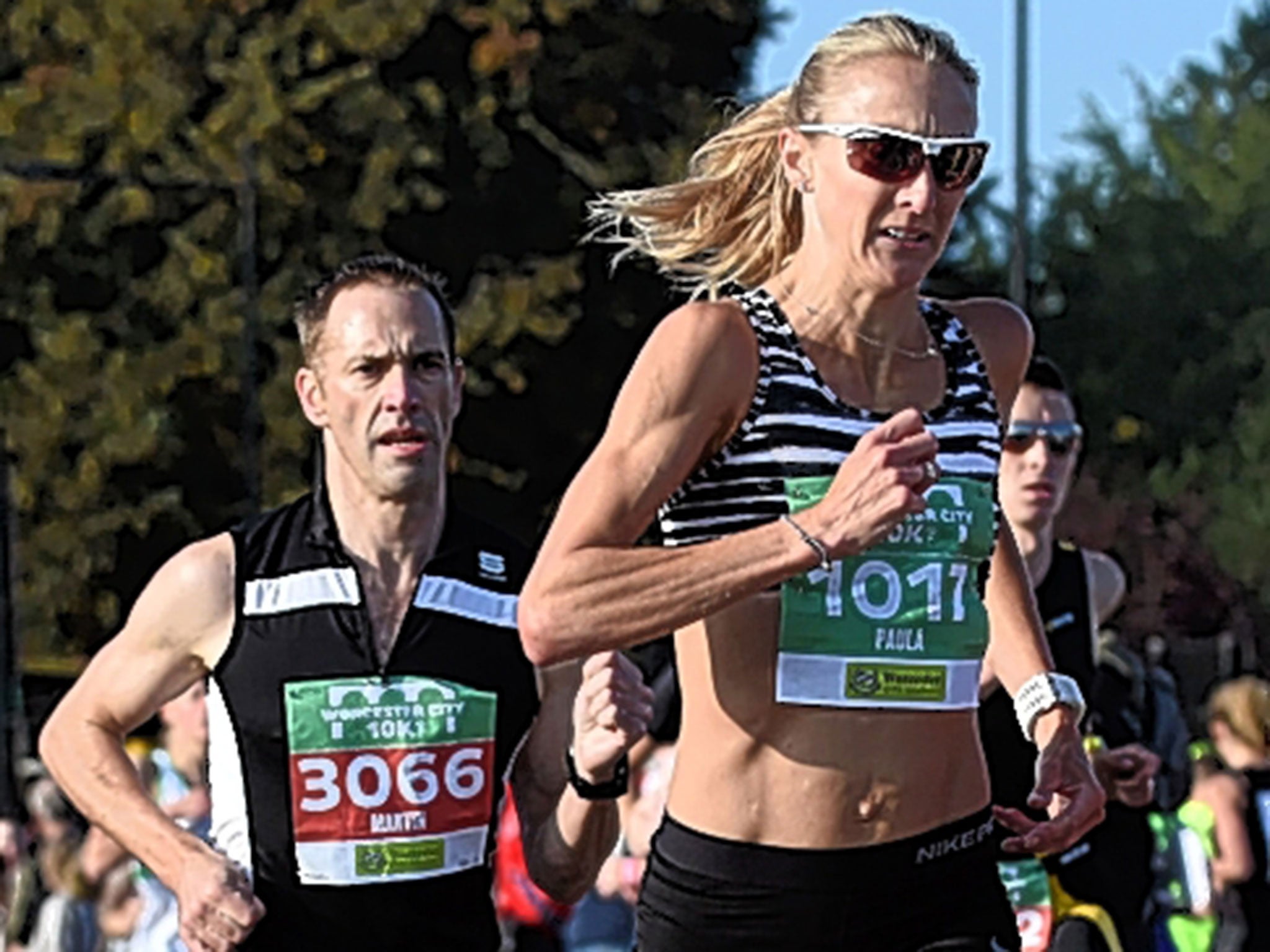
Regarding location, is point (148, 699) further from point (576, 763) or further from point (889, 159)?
point (889, 159)

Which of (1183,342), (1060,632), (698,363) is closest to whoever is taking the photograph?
(698,363)

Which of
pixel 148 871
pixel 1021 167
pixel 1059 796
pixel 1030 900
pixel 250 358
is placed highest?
pixel 1021 167

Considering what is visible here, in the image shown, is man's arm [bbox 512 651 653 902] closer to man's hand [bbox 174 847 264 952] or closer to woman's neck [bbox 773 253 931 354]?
man's hand [bbox 174 847 264 952]

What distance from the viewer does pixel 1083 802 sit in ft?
15.8

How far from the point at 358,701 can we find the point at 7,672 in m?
10.6

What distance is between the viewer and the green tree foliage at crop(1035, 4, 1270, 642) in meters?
52.0

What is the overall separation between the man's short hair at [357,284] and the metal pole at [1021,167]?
51.3 ft

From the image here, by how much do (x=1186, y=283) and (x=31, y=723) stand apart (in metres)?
39.7

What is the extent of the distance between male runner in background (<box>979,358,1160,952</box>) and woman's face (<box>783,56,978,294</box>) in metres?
2.64

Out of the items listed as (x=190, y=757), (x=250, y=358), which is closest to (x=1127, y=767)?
(x=190, y=757)

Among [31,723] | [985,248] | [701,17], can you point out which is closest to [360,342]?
[31,723]

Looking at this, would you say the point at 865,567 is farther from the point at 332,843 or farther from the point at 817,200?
the point at 332,843

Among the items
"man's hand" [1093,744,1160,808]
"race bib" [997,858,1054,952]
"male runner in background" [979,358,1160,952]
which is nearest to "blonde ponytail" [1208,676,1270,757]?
"male runner in background" [979,358,1160,952]

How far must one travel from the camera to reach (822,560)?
4.19 m
